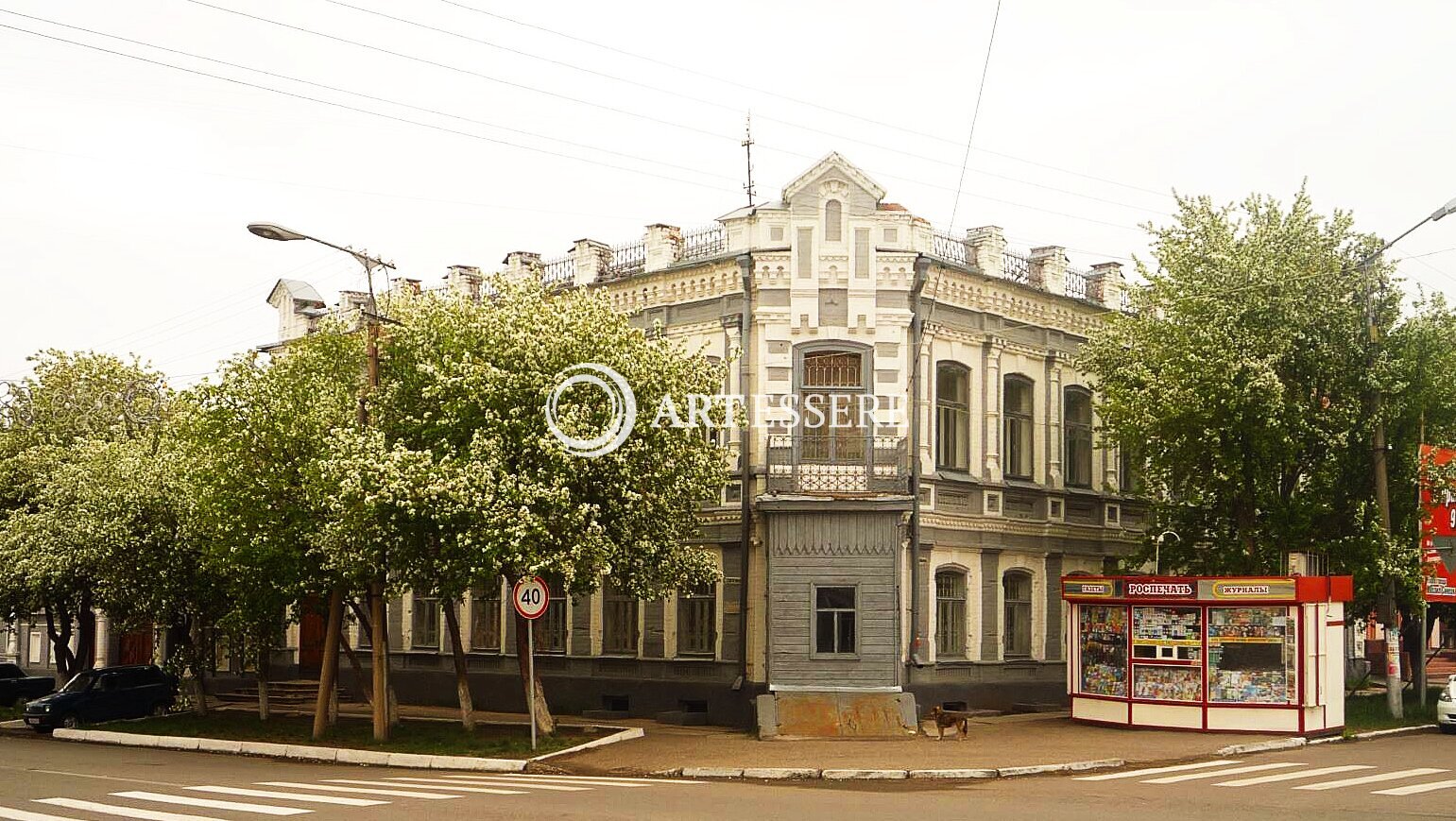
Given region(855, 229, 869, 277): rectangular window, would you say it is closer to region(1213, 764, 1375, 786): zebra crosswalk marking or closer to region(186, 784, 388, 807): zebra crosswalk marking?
region(1213, 764, 1375, 786): zebra crosswalk marking

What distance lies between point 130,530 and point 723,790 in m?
16.7

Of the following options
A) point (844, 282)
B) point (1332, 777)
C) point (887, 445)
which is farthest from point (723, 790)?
point (844, 282)

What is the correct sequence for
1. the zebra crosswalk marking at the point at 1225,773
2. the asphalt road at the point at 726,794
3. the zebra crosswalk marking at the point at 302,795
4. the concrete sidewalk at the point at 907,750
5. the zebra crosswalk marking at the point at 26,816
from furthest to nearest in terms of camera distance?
the concrete sidewalk at the point at 907,750 < the zebra crosswalk marking at the point at 1225,773 < the zebra crosswalk marking at the point at 302,795 < the zebra crosswalk marking at the point at 26,816 < the asphalt road at the point at 726,794

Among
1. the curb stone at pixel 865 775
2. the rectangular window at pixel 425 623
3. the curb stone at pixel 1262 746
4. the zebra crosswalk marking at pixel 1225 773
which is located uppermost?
the rectangular window at pixel 425 623

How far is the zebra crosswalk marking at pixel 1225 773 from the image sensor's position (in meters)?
19.5

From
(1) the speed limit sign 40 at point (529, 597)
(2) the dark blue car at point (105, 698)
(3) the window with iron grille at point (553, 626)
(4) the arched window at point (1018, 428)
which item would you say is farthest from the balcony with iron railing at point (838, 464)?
(2) the dark blue car at point (105, 698)

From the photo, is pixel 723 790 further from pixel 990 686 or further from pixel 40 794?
pixel 990 686

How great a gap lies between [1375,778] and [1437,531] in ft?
38.4

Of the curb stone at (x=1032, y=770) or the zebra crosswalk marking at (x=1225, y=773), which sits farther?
the curb stone at (x=1032, y=770)

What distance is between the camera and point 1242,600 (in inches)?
1022

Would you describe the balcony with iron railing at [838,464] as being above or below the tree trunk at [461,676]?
above

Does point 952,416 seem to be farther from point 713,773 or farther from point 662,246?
point 713,773

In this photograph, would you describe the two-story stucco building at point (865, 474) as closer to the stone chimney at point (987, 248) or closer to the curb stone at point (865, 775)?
the stone chimney at point (987, 248)

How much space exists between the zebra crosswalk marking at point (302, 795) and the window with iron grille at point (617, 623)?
13.4m
